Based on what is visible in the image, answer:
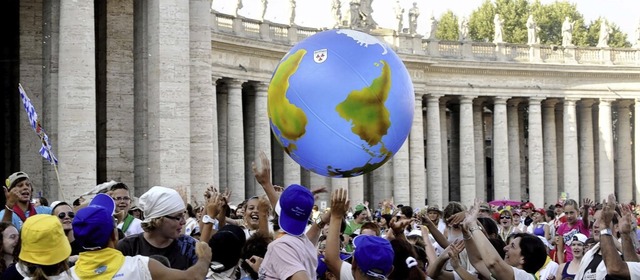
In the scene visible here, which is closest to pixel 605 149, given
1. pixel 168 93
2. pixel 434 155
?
pixel 434 155

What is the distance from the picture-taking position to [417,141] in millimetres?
72812

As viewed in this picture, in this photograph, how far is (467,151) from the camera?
245ft

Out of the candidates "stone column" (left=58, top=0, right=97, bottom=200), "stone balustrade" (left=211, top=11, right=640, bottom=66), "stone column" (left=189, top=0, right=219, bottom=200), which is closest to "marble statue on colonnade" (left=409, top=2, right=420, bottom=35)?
"stone balustrade" (left=211, top=11, right=640, bottom=66)

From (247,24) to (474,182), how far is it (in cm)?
1987

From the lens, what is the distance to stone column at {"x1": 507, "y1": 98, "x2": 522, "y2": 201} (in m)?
79.3

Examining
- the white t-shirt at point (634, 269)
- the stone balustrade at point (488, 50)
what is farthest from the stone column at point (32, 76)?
the white t-shirt at point (634, 269)

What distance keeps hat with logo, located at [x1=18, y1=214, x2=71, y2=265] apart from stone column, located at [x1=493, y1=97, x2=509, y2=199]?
66.7 meters

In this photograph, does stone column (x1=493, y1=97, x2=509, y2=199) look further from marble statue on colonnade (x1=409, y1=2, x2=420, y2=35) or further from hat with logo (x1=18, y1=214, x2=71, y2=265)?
hat with logo (x1=18, y1=214, x2=71, y2=265)

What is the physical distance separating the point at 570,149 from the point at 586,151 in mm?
3831

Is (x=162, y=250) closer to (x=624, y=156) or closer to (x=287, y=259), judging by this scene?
(x=287, y=259)

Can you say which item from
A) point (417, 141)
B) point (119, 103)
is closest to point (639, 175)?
point (417, 141)

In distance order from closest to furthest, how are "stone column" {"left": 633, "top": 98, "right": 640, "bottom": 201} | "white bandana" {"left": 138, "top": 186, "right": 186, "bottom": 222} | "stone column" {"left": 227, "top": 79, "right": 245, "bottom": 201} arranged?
"white bandana" {"left": 138, "top": 186, "right": 186, "bottom": 222}
"stone column" {"left": 227, "top": 79, "right": 245, "bottom": 201}
"stone column" {"left": 633, "top": 98, "right": 640, "bottom": 201}

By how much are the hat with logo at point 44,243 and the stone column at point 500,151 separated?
6670 cm

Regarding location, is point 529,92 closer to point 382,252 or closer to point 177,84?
point 177,84
